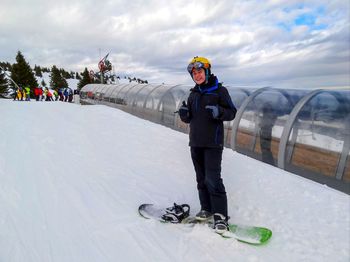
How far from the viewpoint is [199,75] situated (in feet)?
11.8

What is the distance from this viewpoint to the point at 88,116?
12.2 metres

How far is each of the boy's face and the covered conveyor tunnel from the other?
13.1 feet

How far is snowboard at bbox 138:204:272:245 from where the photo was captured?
10.8 ft

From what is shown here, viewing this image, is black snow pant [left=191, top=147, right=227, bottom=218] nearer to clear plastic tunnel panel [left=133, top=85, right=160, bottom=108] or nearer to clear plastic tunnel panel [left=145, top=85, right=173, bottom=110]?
clear plastic tunnel panel [left=145, top=85, right=173, bottom=110]

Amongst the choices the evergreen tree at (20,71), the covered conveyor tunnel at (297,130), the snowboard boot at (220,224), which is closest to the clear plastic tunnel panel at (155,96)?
the covered conveyor tunnel at (297,130)

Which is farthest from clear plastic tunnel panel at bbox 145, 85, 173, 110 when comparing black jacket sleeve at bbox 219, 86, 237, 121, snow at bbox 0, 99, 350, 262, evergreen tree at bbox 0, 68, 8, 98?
evergreen tree at bbox 0, 68, 8, 98

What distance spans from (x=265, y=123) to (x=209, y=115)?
4620 millimetres

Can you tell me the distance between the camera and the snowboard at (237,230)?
3285 millimetres

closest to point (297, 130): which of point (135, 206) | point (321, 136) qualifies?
point (321, 136)

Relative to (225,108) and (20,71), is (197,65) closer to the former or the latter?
(225,108)

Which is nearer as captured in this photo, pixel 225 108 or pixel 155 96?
pixel 225 108

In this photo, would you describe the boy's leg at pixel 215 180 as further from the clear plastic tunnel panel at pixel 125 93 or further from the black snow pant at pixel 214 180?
the clear plastic tunnel panel at pixel 125 93

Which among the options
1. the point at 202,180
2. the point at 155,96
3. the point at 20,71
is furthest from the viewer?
the point at 20,71

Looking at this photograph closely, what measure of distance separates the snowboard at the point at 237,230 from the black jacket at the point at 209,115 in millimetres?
994
